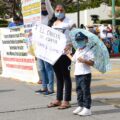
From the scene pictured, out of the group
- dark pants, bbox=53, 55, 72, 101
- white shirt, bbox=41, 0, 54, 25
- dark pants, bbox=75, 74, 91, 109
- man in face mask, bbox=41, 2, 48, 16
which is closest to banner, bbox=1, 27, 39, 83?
man in face mask, bbox=41, 2, 48, 16

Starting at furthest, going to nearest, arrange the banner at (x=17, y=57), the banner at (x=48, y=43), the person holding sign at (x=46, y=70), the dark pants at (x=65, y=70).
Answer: the banner at (x=17, y=57), the person holding sign at (x=46, y=70), the banner at (x=48, y=43), the dark pants at (x=65, y=70)

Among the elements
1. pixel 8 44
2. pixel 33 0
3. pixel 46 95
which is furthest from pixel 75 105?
pixel 8 44

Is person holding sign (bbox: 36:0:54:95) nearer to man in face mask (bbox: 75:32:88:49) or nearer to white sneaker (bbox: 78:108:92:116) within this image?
man in face mask (bbox: 75:32:88:49)

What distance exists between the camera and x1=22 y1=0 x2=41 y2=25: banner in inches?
414

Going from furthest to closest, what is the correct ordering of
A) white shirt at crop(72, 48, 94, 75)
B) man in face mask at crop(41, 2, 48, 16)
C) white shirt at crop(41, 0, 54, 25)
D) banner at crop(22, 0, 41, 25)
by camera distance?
banner at crop(22, 0, 41, 25)
man in face mask at crop(41, 2, 48, 16)
white shirt at crop(41, 0, 54, 25)
white shirt at crop(72, 48, 94, 75)

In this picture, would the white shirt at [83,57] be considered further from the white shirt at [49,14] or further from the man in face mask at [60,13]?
the white shirt at [49,14]

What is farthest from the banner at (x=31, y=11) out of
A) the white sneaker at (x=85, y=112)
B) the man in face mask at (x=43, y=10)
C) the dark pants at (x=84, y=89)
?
the white sneaker at (x=85, y=112)

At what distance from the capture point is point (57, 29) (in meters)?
8.52

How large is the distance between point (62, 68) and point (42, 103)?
1042mm

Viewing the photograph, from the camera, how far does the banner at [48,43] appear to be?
8383mm

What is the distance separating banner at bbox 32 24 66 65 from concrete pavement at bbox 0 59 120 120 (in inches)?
34.8

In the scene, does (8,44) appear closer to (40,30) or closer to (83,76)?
(40,30)

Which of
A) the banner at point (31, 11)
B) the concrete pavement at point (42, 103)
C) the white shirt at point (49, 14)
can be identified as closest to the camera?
the concrete pavement at point (42, 103)

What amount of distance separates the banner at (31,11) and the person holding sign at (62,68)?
5.62 ft
